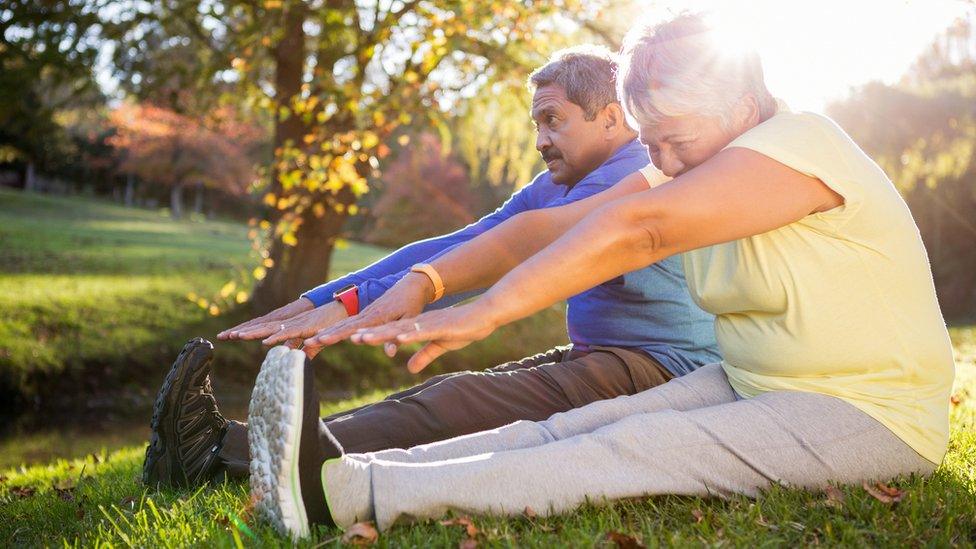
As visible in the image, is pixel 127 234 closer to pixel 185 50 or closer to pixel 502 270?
pixel 185 50

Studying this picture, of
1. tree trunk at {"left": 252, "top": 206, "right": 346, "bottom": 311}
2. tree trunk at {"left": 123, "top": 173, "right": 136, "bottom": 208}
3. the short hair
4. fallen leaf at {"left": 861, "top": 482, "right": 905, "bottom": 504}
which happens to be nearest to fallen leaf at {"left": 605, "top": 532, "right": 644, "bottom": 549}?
fallen leaf at {"left": 861, "top": 482, "right": 905, "bottom": 504}

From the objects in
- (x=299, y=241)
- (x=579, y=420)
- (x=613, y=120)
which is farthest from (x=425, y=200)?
(x=579, y=420)

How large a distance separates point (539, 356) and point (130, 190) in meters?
49.1

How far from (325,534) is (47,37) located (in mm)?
9346

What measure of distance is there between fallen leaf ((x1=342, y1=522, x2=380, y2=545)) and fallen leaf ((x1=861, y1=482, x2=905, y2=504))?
1.42 m

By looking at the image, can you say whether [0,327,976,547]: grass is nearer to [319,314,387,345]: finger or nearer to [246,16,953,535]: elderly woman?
[246,16,953,535]: elderly woman

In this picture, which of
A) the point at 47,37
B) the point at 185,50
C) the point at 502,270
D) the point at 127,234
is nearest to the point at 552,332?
the point at 185,50

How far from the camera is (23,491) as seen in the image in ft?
14.3

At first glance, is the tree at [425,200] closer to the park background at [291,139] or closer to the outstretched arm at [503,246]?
the park background at [291,139]

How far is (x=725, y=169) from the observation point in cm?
231

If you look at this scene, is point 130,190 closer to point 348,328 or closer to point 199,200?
point 199,200

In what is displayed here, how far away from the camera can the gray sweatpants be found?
2.36 metres

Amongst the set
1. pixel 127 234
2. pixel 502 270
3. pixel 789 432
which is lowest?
pixel 127 234

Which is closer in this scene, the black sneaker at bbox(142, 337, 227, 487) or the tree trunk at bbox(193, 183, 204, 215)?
the black sneaker at bbox(142, 337, 227, 487)
